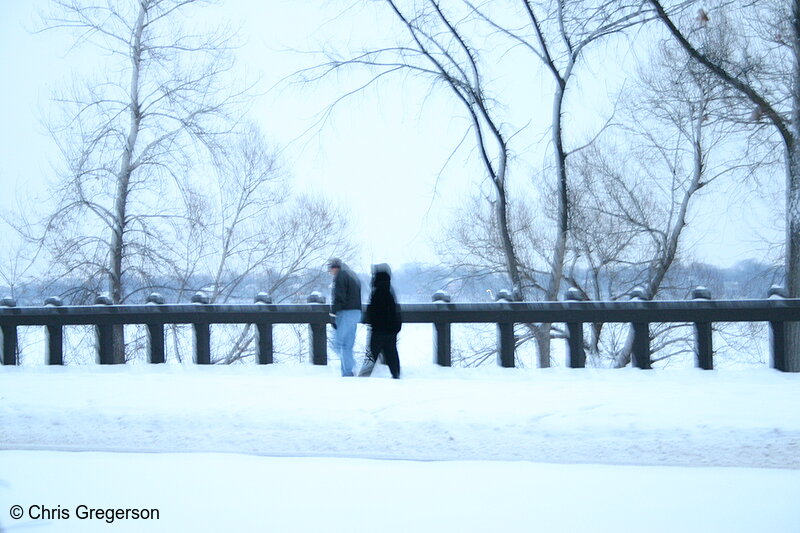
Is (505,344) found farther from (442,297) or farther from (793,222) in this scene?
(793,222)

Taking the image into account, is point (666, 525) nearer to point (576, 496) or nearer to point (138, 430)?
point (576, 496)

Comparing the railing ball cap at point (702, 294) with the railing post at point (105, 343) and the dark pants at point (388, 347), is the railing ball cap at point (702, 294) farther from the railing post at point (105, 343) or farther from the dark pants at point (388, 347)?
the railing post at point (105, 343)

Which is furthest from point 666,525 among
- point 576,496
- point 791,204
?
point 791,204

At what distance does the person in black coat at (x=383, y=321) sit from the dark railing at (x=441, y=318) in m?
0.94

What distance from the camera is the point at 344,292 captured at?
34.4ft

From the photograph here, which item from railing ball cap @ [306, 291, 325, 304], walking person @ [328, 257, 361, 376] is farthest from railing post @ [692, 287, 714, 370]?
railing ball cap @ [306, 291, 325, 304]

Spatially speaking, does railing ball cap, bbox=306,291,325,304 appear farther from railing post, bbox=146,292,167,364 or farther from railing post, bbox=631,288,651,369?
railing post, bbox=631,288,651,369

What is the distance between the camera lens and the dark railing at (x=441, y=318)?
10.6m

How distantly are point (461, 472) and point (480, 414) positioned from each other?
61.7 inches

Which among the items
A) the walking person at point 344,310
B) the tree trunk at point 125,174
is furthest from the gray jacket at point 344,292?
the tree trunk at point 125,174

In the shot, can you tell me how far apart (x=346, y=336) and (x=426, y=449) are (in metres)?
4.15

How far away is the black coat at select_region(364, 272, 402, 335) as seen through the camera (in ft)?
33.6

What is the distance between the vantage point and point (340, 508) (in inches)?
194

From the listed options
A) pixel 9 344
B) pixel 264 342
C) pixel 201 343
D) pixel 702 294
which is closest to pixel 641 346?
pixel 702 294
